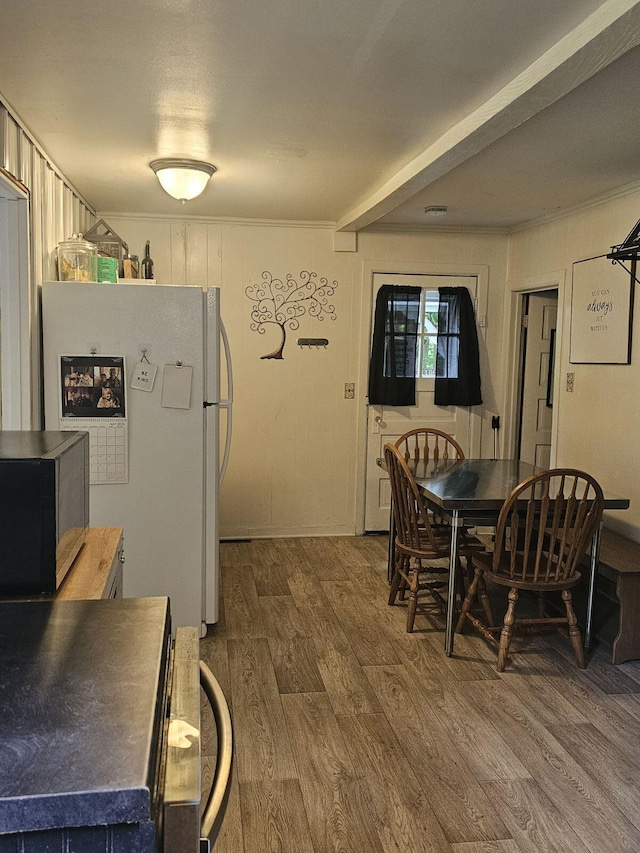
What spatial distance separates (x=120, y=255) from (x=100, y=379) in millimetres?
931

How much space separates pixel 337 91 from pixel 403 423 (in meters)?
3.31

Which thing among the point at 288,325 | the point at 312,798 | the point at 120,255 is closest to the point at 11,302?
the point at 120,255

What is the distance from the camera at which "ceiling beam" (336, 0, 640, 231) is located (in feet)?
6.34

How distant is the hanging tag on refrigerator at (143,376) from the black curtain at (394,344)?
241 centimetres

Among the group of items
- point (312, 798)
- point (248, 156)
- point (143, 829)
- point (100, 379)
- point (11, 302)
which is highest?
point (248, 156)

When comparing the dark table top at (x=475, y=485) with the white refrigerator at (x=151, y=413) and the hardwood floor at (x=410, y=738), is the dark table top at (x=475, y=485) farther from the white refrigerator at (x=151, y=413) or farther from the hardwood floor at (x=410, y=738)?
the white refrigerator at (x=151, y=413)

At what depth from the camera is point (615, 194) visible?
420cm

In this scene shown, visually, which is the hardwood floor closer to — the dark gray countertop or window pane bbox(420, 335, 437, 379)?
the dark gray countertop

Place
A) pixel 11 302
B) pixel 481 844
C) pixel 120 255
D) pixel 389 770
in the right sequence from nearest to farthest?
pixel 481 844, pixel 389 770, pixel 11 302, pixel 120 255

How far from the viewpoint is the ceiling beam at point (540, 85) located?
1.93 m

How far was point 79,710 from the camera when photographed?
0.91 m

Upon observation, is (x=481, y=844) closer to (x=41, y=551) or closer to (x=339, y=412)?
(x=41, y=551)

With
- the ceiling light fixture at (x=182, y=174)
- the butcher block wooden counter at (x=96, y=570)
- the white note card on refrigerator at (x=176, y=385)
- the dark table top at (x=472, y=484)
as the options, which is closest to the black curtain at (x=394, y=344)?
the dark table top at (x=472, y=484)

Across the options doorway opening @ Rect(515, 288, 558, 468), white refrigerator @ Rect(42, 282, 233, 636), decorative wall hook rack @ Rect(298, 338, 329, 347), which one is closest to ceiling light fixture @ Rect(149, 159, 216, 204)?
white refrigerator @ Rect(42, 282, 233, 636)
